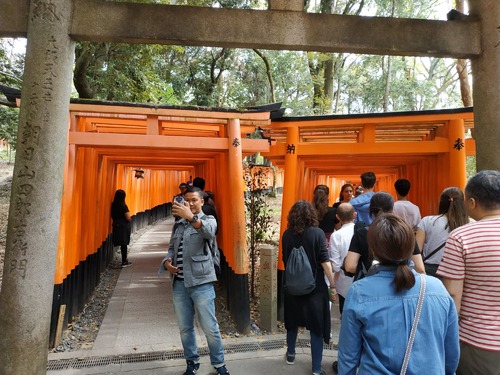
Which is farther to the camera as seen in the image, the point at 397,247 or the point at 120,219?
the point at 120,219

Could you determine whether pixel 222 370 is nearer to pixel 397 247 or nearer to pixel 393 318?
pixel 393 318

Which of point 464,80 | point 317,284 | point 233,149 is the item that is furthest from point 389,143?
point 464,80

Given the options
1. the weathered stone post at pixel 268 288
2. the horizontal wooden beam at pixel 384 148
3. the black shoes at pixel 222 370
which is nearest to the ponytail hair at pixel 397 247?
the black shoes at pixel 222 370

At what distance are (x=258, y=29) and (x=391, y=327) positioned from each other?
253cm

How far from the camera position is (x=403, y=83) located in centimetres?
2169

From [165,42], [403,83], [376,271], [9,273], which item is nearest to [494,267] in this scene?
[376,271]

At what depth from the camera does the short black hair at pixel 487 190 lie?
6.30ft

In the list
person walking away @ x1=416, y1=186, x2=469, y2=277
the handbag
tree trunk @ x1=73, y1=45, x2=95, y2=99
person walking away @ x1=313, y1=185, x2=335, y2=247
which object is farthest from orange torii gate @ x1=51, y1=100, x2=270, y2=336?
tree trunk @ x1=73, y1=45, x2=95, y2=99

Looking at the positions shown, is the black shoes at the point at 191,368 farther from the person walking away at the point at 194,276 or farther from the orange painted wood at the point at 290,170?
the orange painted wood at the point at 290,170

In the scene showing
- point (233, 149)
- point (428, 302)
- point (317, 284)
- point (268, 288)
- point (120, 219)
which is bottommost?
point (268, 288)

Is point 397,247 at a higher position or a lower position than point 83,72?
lower

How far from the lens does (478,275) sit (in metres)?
1.86

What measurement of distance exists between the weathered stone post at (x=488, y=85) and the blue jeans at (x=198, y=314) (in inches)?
108

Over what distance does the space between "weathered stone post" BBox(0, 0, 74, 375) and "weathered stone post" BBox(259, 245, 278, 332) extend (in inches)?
102
